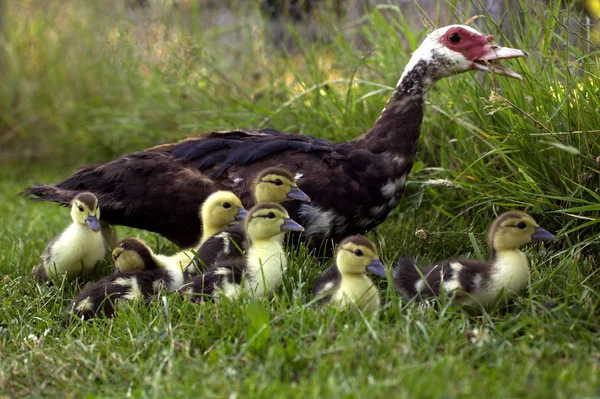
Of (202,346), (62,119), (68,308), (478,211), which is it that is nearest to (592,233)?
(478,211)

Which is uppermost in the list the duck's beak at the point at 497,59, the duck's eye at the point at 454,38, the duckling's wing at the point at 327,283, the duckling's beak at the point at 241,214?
the duck's eye at the point at 454,38

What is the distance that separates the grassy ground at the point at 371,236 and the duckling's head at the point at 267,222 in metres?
0.23

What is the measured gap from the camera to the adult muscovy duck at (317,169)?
457 cm

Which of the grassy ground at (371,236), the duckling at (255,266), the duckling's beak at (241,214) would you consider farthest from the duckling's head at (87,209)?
the duckling at (255,266)

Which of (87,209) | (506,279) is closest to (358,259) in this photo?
(506,279)

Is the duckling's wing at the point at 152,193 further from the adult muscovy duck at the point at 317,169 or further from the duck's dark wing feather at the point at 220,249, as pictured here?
the duck's dark wing feather at the point at 220,249

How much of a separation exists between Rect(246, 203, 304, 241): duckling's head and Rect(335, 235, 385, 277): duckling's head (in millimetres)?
417

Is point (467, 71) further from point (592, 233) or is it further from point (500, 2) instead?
point (592, 233)

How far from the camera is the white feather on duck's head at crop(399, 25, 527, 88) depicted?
Answer: 459cm

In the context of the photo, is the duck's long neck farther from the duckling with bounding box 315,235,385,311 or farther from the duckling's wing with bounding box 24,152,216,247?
the duckling with bounding box 315,235,385,311

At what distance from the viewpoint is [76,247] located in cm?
456

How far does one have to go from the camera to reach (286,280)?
156 inches

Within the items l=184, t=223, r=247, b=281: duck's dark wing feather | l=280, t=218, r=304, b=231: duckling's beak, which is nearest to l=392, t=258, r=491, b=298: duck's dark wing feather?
l=280, t=218, r=304, b=231: duckling's beak

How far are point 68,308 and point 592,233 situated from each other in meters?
2.67
